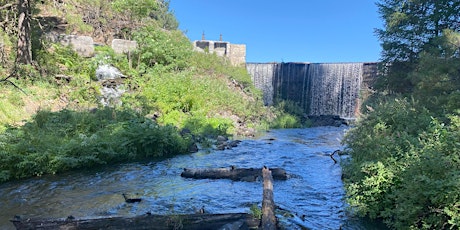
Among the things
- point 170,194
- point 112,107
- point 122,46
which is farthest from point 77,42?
point 170,194

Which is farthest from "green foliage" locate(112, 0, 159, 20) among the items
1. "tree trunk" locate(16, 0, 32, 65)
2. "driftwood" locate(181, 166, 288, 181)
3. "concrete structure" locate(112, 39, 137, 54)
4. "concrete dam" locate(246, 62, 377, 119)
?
"driftwood" locate(181, 166, 288, 181)

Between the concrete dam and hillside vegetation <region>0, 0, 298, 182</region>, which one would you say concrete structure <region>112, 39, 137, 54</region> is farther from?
the concrete dam

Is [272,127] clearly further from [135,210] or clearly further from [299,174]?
[135,210]

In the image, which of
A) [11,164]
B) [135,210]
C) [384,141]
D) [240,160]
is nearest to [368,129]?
[384,141]

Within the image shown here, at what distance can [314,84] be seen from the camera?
30.3m

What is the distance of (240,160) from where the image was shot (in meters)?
11.3

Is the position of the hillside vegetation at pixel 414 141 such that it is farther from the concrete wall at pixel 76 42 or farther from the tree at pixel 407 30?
the concrete wall at pixel 76 42

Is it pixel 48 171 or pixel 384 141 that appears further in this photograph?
pixel 48 171

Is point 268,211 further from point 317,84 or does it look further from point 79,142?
point 317,84

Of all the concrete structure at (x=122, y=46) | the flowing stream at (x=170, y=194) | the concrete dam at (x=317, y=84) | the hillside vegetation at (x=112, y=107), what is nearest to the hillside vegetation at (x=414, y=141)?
the flowing stream at (x=170, y=194)

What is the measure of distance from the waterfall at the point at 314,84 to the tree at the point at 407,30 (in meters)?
8.10

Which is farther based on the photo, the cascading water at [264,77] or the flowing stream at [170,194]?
the cascading water at [264,77]

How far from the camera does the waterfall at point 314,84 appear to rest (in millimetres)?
28125

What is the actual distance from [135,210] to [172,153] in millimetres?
6006
